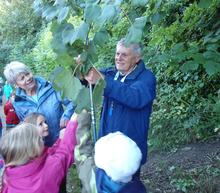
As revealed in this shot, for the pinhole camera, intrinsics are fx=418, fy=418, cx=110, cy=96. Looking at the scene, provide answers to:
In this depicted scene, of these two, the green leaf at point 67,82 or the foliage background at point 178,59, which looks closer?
the green leaf at point 67,82

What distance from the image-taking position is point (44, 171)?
275 cm

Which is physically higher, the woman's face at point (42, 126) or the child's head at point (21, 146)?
the child's head at point (21, 146)

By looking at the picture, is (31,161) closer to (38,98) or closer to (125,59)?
(125,59)

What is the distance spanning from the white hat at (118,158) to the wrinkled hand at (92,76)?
0.33 meters

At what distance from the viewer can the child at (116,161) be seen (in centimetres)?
219

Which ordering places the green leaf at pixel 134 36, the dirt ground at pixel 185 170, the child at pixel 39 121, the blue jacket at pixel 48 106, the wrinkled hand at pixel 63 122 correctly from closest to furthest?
the green leaf at pixel 134 36
the child at pixel 39 121
the wrinkled hand at pixel 63 122
the blue jacket at pixel 48 106
the dirt ground at pixel 185 170

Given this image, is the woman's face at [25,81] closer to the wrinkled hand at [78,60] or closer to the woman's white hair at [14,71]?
the woman's white hair at [14,71]

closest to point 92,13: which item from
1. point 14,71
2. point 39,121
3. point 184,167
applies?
point 39,121

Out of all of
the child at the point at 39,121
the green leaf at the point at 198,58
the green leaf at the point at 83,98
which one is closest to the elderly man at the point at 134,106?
the green leaf at the point at 198,58

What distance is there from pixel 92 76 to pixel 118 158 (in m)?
0.46

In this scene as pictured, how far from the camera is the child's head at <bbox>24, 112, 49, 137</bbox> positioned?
346 cm

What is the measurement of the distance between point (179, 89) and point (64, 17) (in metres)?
5.66

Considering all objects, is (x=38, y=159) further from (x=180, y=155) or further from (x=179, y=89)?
(x=179, y=89)

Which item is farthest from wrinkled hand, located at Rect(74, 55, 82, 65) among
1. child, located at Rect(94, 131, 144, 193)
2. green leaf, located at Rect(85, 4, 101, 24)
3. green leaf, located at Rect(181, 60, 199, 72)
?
green leaf, located at Rect(181, 60, 199, 72)
